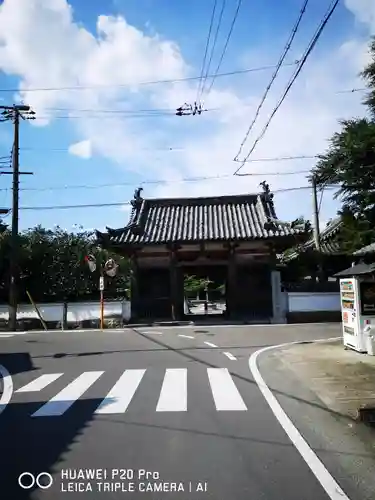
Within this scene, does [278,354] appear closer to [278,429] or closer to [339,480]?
[278,429]

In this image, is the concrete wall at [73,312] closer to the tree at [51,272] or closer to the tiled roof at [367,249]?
the tree at [51,272]

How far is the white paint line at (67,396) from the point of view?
6469mm

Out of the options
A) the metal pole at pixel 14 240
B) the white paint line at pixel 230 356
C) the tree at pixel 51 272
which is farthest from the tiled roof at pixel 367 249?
the tree at pixel 51 272

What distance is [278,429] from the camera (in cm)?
555

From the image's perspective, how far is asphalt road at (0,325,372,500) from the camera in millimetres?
3922

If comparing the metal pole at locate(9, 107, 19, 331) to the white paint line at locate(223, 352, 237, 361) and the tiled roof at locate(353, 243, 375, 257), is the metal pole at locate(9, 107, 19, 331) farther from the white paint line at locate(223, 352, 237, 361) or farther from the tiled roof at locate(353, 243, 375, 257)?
the tiled roof at locate(353, 243, 375, 257)

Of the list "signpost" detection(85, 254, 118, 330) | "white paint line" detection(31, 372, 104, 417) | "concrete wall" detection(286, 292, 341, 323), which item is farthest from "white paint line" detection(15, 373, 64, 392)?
"concrete wall" detection(286, 292, 341, 323)

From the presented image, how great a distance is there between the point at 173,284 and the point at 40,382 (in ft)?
48.2

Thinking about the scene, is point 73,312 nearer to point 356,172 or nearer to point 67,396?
point 67,396

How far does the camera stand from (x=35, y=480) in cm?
408

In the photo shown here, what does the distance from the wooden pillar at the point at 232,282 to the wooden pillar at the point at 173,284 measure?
9.10 ft

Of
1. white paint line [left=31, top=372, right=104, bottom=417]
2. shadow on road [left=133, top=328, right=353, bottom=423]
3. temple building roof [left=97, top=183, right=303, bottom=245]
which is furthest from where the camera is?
temple building roof [left=97, top=183, right=303, bottom=245]

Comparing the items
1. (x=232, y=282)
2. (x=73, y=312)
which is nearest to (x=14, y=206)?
(x=73, y=312)

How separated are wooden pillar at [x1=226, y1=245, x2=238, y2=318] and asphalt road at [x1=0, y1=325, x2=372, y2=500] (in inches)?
475
